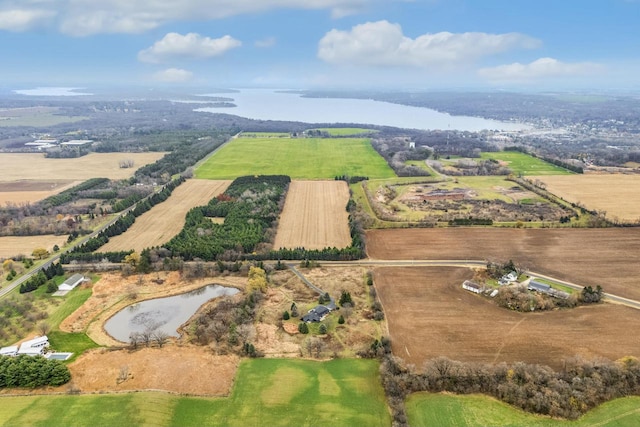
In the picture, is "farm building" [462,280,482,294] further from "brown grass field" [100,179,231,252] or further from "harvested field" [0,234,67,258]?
"harvested field" [0,234,67,258]

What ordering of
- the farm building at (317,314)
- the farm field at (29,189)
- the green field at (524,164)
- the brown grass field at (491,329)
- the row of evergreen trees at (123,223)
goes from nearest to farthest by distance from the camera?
1. the brown grass field at (491,329)
2. the farm building at (317,314)
3. the row of evergreen trees at (123,223)
4. the farm field at (29,189)
5. the green field at (524,164)

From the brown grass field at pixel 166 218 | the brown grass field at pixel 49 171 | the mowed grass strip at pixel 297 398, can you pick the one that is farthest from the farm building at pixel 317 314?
the brown grass field at pixel 49 171

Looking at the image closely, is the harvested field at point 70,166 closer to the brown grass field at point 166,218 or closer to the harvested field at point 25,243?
the brown grass field at point 166,218

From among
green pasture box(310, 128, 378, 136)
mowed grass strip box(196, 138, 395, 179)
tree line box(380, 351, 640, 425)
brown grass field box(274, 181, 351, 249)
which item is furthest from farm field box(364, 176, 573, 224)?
green pasture box(310, 128, 378, 136)

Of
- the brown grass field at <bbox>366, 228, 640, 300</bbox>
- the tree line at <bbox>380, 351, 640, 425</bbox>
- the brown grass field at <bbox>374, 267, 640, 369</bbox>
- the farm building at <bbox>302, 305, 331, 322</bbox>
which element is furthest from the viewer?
the brown grass field at <bbox>366, 228, 640, 300</bbox>

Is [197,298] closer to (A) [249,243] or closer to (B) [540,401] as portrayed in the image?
(A) [249,243]

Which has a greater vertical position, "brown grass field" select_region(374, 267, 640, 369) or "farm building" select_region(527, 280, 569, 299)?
"farm building" select_region(527, 280, 569, 299)
